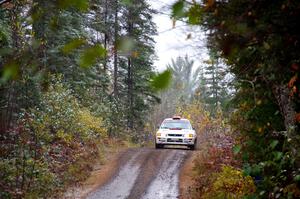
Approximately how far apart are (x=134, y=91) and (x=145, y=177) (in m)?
19.3

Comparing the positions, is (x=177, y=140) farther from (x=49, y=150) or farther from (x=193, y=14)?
(x=193, y=14)

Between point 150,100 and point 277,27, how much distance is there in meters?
31.6

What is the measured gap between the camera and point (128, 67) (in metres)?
33.3

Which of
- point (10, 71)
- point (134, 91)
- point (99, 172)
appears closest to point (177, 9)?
point (10, 71)

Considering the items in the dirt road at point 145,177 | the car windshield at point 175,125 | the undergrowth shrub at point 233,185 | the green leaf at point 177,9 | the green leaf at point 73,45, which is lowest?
the dirt road at point 145,177

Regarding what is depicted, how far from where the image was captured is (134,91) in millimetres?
Result: 34094

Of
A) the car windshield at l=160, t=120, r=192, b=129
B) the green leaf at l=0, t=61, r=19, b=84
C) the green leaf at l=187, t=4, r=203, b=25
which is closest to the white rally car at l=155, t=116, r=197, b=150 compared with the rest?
the car windshield at l=160, t=120, r=192, b=129

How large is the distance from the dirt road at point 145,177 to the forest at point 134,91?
2.91 ft

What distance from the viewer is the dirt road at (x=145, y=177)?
41.9 feet

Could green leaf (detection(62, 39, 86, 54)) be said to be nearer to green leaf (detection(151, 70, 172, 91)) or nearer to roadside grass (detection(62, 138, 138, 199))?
green leaf (detection(151, 70, 172, 91))

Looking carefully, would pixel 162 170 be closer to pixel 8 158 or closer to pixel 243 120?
pixel 8 158

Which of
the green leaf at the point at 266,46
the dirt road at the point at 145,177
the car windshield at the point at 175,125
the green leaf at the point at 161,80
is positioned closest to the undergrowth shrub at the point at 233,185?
the dirt road at the point at 145,177

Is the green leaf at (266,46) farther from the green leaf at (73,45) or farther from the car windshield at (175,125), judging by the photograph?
the car windshield at (175,125)

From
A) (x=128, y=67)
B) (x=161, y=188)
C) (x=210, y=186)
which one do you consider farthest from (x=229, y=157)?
(x=128, y=67)
